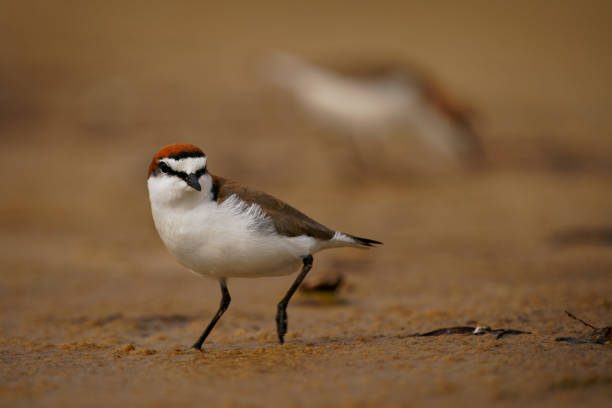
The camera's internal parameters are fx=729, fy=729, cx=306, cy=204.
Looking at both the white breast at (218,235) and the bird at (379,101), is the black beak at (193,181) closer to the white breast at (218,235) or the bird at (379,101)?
the white breast at (218,235)

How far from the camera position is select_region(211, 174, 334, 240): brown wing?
186 inches

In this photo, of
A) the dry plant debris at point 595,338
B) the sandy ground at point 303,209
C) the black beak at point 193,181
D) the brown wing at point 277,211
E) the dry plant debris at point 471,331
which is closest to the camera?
the sandy ground at point 303,209

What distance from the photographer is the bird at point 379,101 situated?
35.5ft

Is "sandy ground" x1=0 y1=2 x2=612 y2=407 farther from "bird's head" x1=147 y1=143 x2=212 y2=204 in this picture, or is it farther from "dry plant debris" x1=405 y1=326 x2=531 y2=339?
"bird's head" x1=147 y1=143 x2=212 y2=204

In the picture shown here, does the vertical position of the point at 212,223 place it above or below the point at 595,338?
above

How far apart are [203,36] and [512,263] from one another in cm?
1572

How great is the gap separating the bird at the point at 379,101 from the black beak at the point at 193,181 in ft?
21.9

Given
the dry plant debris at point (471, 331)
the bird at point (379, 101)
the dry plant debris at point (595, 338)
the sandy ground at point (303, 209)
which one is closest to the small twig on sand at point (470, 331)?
the dry plant debris at point (471, 331)

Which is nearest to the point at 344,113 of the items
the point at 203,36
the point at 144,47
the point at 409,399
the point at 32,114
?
the point at 32,114

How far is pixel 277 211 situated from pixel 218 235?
0.50 meters

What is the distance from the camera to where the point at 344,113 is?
1111 cm

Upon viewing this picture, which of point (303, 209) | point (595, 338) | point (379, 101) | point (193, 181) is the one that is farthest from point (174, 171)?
point (379, 101)

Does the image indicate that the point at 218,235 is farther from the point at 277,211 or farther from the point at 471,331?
the point at 471,331

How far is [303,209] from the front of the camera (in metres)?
10.1
